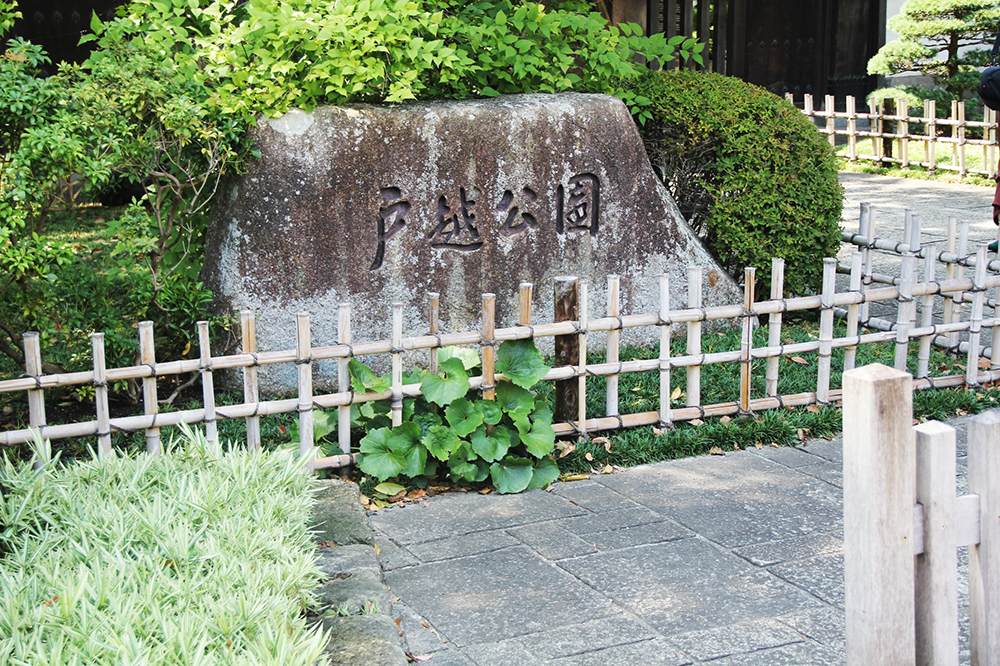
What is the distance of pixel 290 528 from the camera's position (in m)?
3.00

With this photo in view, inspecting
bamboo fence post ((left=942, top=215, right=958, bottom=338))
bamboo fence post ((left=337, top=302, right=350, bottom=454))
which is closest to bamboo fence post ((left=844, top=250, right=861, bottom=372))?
bamboo fence post ((left=942, top=215, right=958, bottom=338))

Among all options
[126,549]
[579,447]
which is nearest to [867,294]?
[579,447]

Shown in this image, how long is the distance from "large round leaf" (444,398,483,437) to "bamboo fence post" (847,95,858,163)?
1216 centimetres

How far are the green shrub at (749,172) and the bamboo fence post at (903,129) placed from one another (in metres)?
7.98

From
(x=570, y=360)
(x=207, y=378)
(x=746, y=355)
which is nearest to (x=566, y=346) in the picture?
(x=570, y=360)

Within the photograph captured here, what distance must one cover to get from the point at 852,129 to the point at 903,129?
95 cm

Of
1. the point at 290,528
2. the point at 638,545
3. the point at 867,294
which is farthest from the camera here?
the point at 867,294

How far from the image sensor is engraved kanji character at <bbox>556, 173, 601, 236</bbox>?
6.35 meters

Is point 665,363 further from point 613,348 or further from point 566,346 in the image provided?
point 566,346

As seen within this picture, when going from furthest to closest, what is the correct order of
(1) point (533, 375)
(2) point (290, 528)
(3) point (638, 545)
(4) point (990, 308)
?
(4) point (990, 308) < (1) point (533, 375) < (3) point (638, 545) < (2) point (290, 528)

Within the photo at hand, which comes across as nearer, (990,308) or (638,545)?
(638,545)

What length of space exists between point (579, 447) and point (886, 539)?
2928 mm

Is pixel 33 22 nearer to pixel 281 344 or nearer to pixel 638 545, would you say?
pixel 281 344

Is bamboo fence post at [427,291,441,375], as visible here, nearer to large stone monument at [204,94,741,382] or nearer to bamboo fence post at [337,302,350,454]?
bamboo fence post at [337,302,350,454]
